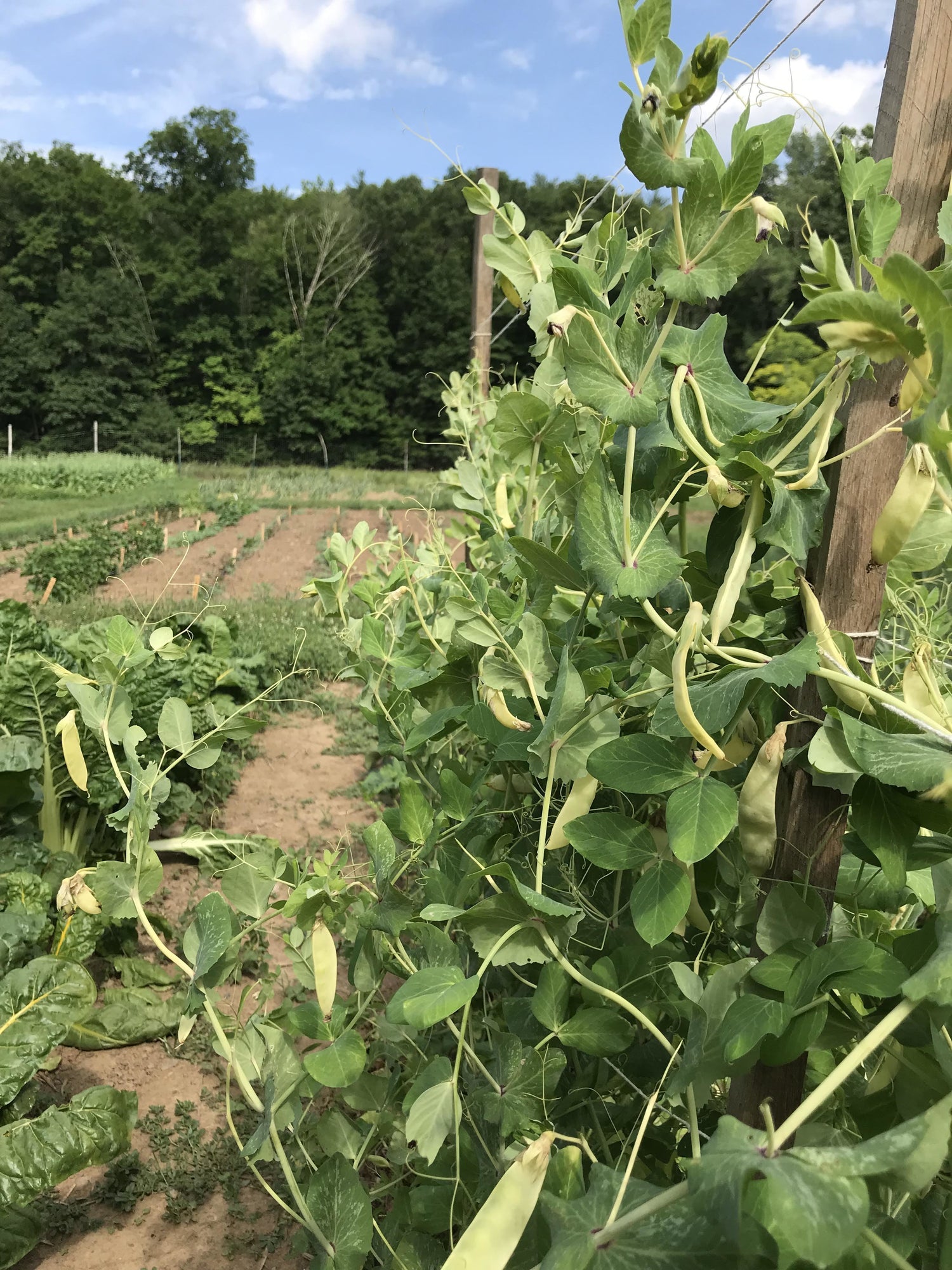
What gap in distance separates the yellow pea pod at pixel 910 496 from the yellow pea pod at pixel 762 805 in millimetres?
171

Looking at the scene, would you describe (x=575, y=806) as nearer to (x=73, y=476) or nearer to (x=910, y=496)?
(x=910, y=496)

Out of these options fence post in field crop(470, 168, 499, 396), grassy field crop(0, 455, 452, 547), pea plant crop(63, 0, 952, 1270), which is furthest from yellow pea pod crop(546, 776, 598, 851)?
grassy field crop(0, 455, 452, 547)

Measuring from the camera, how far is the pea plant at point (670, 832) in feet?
1.68

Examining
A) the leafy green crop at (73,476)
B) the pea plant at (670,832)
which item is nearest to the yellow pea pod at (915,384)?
the pea plant at (670,832)

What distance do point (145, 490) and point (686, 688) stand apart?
2081 cm

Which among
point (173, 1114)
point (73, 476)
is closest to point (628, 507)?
point (173, 1114)

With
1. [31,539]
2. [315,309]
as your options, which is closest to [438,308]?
[315,309]

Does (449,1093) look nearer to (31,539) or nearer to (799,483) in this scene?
(799,483)

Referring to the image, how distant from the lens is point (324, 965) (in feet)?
2.81

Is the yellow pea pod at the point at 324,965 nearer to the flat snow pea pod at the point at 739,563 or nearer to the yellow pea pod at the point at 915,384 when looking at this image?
the flat snow pea pod at the point at 739,563

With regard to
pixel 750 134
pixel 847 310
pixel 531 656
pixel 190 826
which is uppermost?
pixel 750 134

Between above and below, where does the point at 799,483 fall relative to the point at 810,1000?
above

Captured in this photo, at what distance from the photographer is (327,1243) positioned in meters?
0.92

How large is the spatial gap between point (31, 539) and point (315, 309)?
28025mm
